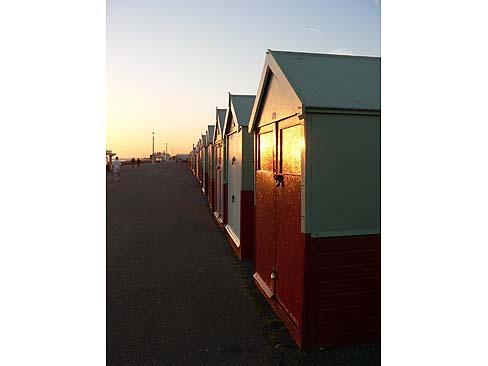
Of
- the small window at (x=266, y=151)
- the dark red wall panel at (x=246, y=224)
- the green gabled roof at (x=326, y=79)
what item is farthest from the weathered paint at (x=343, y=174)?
the dark red wall panel at (x=246, y=224)

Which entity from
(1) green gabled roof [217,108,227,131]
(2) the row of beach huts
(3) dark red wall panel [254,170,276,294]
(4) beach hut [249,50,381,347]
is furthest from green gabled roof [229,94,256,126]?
(4) beach hut [249,50,381,347]

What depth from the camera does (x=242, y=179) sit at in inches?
317

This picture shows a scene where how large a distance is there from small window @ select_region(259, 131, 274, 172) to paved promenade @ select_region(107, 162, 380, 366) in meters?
2.20

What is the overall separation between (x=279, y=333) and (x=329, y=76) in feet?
11.3

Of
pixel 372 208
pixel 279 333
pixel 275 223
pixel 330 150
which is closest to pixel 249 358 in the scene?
pixel 279 333

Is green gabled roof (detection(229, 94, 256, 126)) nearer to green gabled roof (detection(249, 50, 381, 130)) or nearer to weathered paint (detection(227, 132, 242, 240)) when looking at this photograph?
weathered paint (detection(227, 132, 242, 240))

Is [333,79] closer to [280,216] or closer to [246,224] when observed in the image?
[280,216]

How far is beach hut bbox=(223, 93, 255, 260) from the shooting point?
796 centimetres

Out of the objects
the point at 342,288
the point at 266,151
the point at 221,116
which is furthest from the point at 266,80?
the point at 221,116

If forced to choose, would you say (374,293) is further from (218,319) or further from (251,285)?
(251,285)

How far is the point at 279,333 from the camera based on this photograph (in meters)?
4.78

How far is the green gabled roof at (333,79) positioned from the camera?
13.7 feet

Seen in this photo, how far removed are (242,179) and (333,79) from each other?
151 inches

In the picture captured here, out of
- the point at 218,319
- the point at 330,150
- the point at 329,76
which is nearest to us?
the point at 330,150
